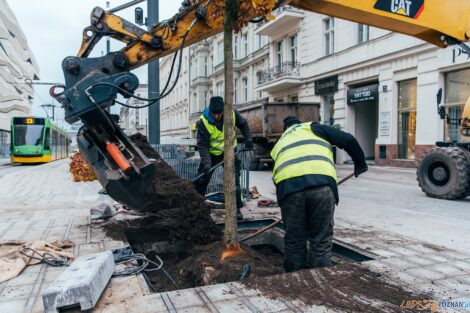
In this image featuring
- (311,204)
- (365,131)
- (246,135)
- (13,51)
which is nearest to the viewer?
(311,204)

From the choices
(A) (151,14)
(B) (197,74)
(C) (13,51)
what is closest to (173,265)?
(A) (151,14)

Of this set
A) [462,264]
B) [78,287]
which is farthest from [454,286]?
[78,287]

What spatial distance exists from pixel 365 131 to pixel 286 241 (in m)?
17.8

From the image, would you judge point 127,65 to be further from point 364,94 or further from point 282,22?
point 282,22

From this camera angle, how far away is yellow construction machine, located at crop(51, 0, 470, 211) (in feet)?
14.8

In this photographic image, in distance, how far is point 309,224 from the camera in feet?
Result: 12.7

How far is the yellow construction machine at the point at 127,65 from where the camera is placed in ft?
14.8

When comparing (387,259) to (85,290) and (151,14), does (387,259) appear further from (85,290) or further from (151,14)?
(151,14)

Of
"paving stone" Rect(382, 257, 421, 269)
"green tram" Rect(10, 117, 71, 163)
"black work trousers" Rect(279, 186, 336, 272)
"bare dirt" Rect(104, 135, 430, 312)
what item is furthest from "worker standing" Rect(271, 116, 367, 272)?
"green tram" Rect(10, 117, 71, 163)

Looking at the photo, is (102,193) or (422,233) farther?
(102,193)

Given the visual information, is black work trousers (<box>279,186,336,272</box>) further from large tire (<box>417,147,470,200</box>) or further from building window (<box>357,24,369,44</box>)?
building window (<box>357,24,369,44</box>)

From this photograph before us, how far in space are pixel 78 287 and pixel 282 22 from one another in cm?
2304

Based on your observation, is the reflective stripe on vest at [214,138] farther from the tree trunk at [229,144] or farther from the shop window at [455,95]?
the shop window at [455,95]

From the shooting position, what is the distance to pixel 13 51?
54.5 m
